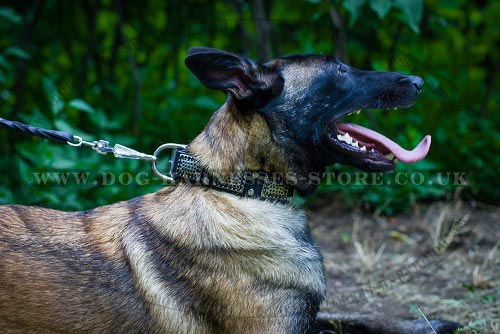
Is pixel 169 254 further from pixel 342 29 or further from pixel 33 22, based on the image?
pixel 33 22

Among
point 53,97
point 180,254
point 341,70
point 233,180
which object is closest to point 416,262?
point 341,70

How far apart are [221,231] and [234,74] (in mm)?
671

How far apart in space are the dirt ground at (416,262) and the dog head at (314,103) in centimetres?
115

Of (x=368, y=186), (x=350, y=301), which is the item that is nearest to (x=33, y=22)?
(x=368, y=186)

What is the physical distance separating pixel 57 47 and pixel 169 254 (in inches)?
190

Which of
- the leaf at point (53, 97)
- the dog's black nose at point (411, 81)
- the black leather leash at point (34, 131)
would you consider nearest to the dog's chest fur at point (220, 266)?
the black leather leash at point (34, 131)

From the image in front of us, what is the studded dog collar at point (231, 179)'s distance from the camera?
283cm

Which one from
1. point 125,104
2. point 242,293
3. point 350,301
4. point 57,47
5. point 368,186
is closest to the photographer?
point 242,293

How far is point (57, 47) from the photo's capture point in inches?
275

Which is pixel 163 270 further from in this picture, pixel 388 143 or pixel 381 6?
pixel 381 6

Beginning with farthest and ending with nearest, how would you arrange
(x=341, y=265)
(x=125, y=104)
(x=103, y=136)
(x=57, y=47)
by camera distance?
(x=57, y=47) → (x=125, y=104) → (x=103, y=136) → (x=341, y=265)

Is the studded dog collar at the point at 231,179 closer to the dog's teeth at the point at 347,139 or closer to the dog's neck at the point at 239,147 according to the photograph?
the dog's neck at the point at 239,147

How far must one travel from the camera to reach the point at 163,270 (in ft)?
9.04

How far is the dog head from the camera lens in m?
2.87
